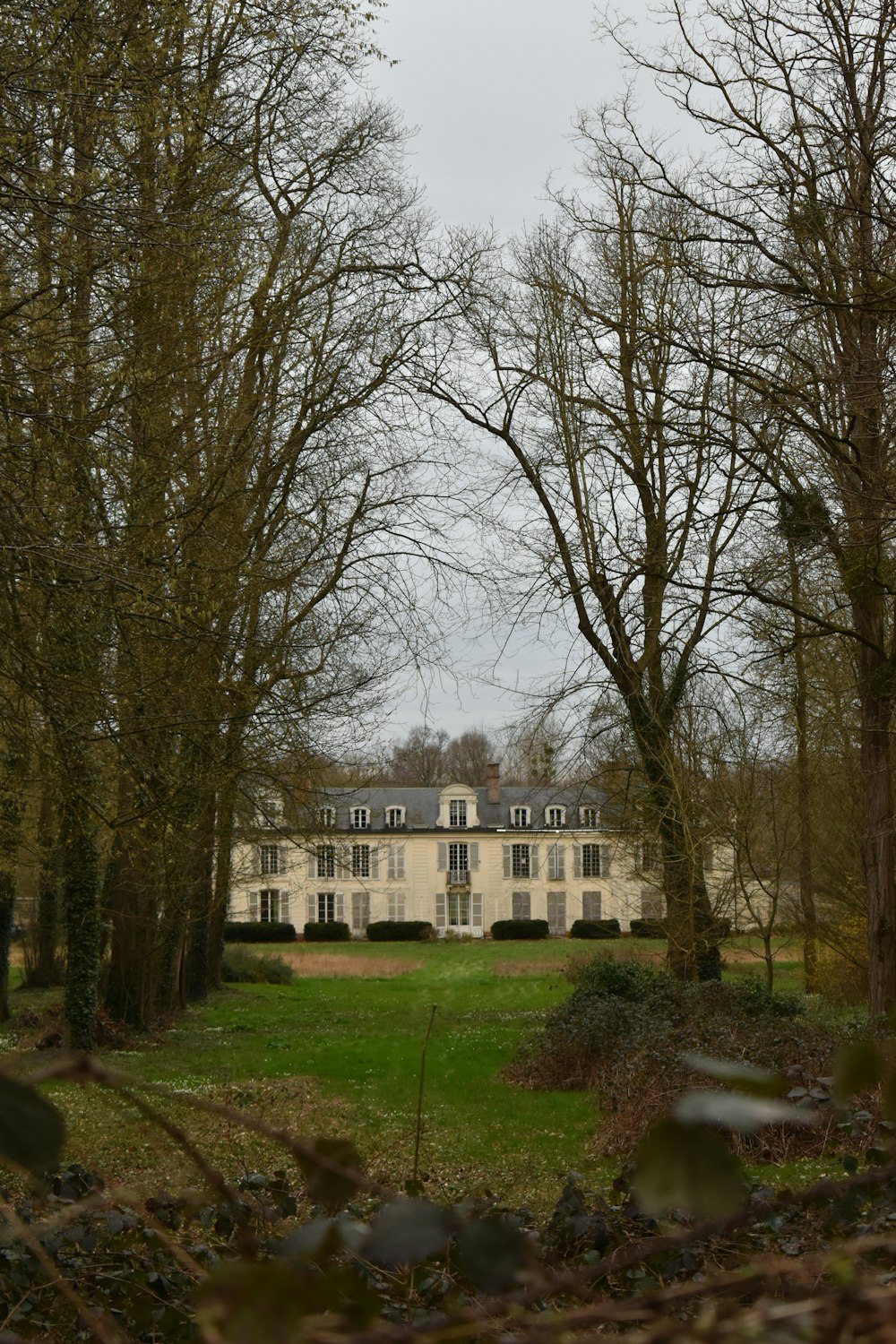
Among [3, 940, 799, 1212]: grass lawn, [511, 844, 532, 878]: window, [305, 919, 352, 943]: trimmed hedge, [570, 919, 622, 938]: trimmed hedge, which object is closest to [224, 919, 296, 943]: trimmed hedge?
Answer: [305, 919, 352, 943]: trimmed hedge

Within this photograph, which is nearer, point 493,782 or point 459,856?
point 459,856

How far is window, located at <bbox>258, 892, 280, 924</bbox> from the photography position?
52875 millimetres

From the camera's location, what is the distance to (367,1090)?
1392 cm

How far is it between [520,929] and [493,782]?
296 inches

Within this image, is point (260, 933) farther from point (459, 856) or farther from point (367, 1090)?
point (367, 1090)

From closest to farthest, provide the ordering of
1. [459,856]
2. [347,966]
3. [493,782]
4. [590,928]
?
1. [347,966]
2. [590,928]
3. [459,856]
4. [493,782]

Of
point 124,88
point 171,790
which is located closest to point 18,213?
point 124,88

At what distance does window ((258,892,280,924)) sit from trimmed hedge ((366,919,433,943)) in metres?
4.06

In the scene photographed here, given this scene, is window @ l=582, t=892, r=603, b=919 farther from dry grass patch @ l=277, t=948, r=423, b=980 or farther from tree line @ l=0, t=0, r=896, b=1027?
tree line @ l=0, t=0, r=896, b=1027

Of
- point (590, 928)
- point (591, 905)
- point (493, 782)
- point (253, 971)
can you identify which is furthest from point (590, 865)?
point (253, 971)

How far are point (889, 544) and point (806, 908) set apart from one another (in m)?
8.83

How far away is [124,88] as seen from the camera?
7055 millimetres

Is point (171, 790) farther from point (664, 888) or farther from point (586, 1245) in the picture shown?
point (664, 888)

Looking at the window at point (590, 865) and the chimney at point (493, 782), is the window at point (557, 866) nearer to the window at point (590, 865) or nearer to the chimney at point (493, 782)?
the window at point (590, 865)
